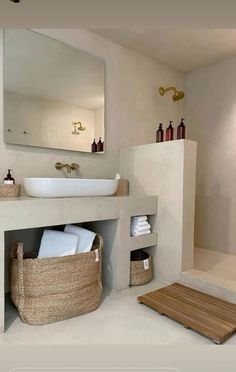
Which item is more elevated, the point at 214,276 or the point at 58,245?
the point at 58,245

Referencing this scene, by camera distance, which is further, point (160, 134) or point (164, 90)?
point (164, 90)

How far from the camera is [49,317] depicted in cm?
162

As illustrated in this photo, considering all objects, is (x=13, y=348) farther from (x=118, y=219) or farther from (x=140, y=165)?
(x=140, y=165)

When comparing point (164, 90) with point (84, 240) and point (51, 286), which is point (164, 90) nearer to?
point (84, 240)

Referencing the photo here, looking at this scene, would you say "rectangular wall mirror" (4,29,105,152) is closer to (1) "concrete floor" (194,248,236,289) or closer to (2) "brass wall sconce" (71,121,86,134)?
(2) "brass wall sconce" (71,121,86,134)

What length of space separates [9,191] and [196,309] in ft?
4.98

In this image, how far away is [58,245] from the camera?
1774 mm

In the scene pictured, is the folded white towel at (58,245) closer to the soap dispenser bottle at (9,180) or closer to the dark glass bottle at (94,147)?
the soap dispenser bottle at (9,180)

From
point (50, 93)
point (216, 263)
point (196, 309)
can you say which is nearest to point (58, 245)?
point (196, 309)

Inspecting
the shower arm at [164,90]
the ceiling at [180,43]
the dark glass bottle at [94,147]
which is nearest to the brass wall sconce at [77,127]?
the dark glass bottle at [94,147]

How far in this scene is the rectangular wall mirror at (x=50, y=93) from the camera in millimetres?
2012

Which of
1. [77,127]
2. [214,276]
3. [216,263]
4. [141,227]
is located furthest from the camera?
[216,263]

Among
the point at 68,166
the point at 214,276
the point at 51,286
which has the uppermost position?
the point at 68,166

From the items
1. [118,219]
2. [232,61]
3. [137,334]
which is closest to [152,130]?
[232,61]
